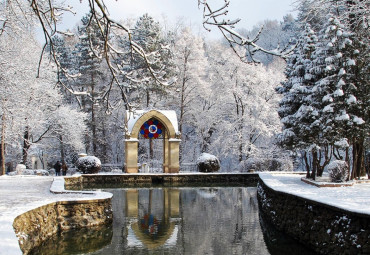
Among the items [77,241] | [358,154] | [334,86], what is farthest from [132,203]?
[358,154]

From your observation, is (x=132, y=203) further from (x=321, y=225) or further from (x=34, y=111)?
(x=34, y=111)

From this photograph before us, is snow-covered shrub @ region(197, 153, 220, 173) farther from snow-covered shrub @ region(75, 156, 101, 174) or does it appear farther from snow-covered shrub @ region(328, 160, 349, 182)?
snow-covered shrub @ region(328, 160, 349, 182)

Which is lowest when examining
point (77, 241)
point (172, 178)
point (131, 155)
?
point (77, 241)

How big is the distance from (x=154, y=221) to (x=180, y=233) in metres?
1.70

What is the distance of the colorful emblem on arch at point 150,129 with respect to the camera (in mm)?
25891

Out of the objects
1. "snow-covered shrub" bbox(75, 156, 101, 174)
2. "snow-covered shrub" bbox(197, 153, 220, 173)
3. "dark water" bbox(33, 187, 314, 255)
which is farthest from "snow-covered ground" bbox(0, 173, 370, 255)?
"snow-covered shrub" bbox(197, 153, 220, 173)

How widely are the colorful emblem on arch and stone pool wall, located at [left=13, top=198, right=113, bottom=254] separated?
14.6 meters

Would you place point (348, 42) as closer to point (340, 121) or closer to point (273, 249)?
point (340, 121)

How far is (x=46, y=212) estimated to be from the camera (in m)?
9.70

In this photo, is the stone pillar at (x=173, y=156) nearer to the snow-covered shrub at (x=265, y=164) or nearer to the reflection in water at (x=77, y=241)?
the snow-covered shrub at (x=265, y=164)

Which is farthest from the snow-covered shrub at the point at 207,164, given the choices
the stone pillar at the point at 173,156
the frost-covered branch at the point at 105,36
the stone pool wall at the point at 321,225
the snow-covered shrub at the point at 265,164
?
the frost-covered branch at the point at 105,36

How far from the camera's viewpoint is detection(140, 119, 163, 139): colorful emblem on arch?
25.9 m

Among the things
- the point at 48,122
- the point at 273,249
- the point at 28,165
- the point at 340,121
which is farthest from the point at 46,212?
the point at 28,165

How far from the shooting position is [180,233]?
9.95 m
